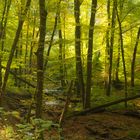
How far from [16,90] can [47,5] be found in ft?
34.5

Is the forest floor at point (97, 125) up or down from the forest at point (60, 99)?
down

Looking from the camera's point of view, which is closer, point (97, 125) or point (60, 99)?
point (97, 125)

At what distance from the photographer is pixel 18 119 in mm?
12781

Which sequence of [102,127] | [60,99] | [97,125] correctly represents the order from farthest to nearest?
1. [60,99]
2. [97,125]
3. [102,127]

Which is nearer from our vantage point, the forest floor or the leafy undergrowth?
the forest floor

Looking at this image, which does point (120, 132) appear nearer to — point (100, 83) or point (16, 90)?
point (16, 90)

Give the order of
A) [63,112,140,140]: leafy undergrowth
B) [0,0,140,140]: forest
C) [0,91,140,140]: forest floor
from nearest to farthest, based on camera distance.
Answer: [0,0,140,140]: forest < [0,91,140,140]: forest floor < [63,112,140,140]: leafy undergrowth

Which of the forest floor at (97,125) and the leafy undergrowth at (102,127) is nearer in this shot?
the forest floor at (97,125)

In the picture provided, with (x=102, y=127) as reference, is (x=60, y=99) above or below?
above

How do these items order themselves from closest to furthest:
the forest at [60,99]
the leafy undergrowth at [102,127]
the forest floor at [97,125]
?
the forest at [60,99] < the forest floor at [97,125] < the leafy undergrowth at [102,127]

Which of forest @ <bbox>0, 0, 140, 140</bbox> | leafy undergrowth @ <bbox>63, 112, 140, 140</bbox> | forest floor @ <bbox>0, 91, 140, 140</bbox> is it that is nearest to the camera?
forest @ <bbox>0, 0, 140, 140</bbox>

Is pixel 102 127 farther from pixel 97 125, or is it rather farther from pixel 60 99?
pixel 60 99

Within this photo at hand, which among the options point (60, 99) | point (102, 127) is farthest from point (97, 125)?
point (60, 99)

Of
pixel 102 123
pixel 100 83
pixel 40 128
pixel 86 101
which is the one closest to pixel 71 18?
pixel 100 83
